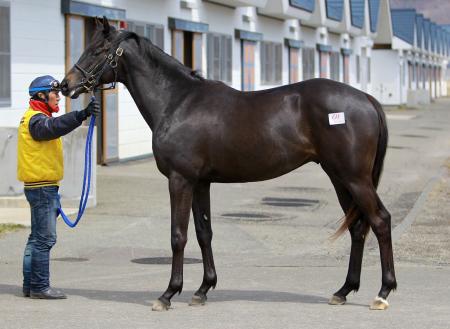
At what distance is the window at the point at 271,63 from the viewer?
1390 inches

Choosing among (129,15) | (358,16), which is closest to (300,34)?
(358,16)

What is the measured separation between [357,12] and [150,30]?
30.7m

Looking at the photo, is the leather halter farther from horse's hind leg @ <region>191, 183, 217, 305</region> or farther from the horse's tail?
the horse's tail

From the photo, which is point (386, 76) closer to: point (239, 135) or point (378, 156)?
point (378, 156)

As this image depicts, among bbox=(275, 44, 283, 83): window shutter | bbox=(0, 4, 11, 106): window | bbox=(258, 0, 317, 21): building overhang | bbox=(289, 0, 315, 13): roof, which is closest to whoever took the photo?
bbox=(0, 4, 11, 106): window

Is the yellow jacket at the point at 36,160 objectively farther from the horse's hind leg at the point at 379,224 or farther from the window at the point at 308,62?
the window at the point at 308,62

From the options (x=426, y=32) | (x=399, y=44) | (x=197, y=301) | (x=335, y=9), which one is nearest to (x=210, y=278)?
(x=197, y=301)

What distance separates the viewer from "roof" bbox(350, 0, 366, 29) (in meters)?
52.4

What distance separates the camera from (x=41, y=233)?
343 inches

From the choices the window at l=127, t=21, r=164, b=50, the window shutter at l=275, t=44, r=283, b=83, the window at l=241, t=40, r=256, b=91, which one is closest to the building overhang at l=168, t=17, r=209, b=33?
the window at l=127, t=21, r=164, b=50

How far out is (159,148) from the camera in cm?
833

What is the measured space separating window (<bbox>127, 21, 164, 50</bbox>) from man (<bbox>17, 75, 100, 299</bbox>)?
14494 mm

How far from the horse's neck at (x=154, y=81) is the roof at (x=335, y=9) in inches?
1433

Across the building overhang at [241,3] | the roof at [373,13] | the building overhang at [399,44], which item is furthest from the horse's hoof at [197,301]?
the building overhang at [399,44]
